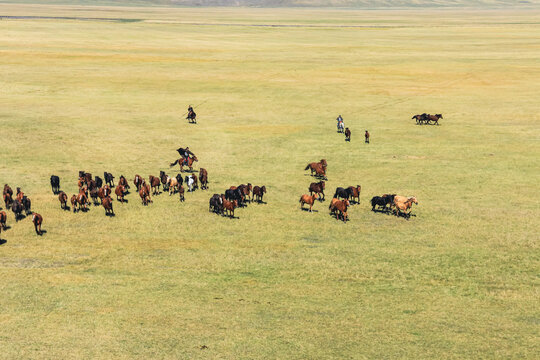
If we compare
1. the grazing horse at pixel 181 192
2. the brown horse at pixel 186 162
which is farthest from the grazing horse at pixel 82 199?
the brown horse at pixel 186 162

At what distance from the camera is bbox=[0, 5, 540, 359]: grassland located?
1518 cm

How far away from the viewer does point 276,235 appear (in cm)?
2217

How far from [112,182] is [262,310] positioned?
15.0 metres

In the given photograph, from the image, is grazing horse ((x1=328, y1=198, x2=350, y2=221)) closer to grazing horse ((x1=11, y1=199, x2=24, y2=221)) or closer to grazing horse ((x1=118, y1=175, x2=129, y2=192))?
grazing horse ((x1=118, y1=175, x2=129, y2=192))

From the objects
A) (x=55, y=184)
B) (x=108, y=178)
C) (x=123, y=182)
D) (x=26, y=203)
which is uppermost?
(x=108, y=178)

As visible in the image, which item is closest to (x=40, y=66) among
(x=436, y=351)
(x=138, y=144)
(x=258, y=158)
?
(x=138, y=144)

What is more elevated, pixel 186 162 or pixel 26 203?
pixel 186 162

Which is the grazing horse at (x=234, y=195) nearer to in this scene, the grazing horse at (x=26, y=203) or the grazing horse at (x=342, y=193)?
the grazing horse at (x=342, y=193)

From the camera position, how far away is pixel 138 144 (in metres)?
37.0

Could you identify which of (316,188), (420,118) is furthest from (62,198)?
(420,118)

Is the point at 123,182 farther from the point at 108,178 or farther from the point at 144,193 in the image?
the point at 144,193

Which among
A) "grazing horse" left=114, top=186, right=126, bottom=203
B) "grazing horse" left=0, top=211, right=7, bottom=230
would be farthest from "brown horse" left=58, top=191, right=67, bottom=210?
"grazing horse" left=0, top=211, right=7, bottom=230

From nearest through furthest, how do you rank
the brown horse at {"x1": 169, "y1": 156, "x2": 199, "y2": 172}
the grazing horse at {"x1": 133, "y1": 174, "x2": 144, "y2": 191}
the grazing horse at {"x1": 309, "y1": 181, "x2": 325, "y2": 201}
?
the grazing horse at {"x1": 309, "y1": 181, "x2": 325, "y2": 201} → the grazing horse at {"x1": 133, "y1": 174, "x2": 144, "y2": 191} → the brown horse at {"x1": 169, "y1": 156, "x2": 199, "y2": 172}

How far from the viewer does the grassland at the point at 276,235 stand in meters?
15.2
